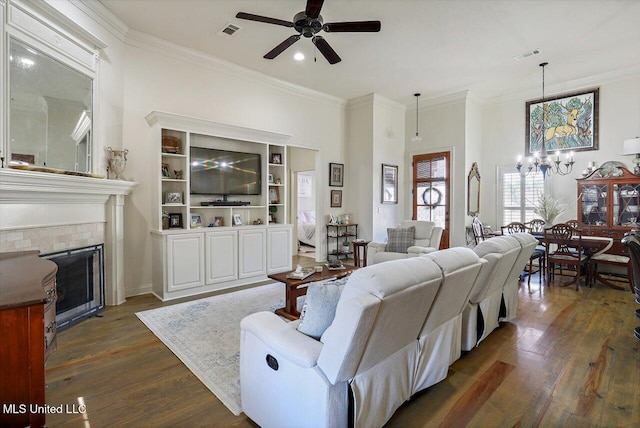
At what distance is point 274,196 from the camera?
228 inches

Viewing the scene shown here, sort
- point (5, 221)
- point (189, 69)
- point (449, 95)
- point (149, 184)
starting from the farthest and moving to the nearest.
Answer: point (449, 95) < point (189, 69) < point (149, 184) < point (5, 221)

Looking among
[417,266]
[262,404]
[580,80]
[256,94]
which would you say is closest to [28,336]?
[262,404]

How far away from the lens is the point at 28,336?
1.28 meters

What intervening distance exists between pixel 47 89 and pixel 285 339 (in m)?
3.49

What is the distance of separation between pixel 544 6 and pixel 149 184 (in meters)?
5.47

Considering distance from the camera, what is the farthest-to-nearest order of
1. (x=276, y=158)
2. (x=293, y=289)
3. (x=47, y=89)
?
(x=276, y=158) < (x=293, y=289) < (x=47, y=89)

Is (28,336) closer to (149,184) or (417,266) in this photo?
(417,266)

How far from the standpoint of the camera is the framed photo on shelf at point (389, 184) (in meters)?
7.11

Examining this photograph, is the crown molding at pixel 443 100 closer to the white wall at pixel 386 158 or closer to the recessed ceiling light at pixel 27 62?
the white wall at pixel 386 158

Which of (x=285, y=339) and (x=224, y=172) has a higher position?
(x=224, y=172)

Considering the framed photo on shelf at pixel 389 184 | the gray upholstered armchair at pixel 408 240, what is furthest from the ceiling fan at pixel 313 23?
the framed photo on shelf at pixel 389 184

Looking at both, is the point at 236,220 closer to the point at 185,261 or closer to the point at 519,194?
the point at 185,261

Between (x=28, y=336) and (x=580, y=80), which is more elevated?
(x=580, y=80)

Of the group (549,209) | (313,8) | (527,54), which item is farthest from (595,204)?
(313,8)
